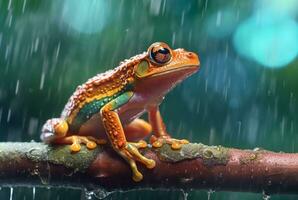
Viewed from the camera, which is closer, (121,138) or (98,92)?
(121,138)

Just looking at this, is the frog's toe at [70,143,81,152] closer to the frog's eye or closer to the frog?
the frog

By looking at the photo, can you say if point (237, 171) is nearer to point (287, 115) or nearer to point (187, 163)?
point (187, 163)

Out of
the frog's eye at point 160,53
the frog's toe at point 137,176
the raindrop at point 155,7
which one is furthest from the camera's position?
the raindrop at point 155,7

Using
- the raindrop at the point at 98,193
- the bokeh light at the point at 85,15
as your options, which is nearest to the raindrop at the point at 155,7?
the bokeh light at the point at 85,15

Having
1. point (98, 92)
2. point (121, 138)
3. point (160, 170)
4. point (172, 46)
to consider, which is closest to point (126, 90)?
point (98, 92)

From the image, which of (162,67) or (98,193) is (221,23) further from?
(98,193)

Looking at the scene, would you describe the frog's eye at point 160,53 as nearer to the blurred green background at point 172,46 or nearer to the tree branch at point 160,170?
the tree branch at point 160,170

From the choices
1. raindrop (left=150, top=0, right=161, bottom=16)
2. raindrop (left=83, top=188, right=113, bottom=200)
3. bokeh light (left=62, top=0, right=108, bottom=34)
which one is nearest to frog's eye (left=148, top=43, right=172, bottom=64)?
raindrop (left=83, top=188, right=113, bottom=200)
